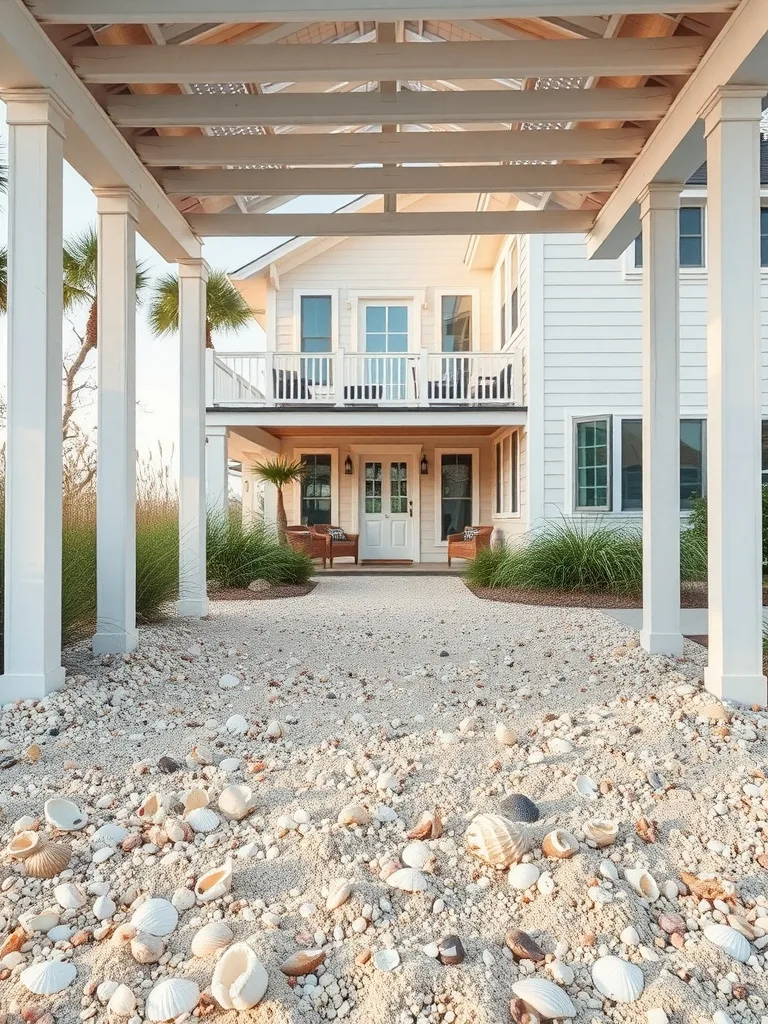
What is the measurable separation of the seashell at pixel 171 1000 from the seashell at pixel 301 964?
7.0 inches

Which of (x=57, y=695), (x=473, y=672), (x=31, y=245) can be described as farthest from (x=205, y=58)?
(x=473, y=672)

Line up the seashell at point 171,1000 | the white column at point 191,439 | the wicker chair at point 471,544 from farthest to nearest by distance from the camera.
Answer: the wicker chair at point 471,544 < the white column at point 191,439 < the seashell at point 171,1000

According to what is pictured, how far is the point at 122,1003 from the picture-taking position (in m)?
1.28

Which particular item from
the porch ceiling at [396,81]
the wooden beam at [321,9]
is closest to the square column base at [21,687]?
the porch ceiling at [396,81]

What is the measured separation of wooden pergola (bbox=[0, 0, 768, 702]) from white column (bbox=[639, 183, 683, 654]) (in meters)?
0.01

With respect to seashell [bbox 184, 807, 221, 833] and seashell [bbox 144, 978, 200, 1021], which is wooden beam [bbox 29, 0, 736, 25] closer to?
seashell [bbox 184, 807, 221, 833]

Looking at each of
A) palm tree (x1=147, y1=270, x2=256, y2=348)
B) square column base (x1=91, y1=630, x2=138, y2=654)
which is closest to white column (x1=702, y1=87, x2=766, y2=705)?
square column base (x1=91, y1=630, x2=138, y2=654)

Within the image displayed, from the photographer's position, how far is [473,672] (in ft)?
12.4

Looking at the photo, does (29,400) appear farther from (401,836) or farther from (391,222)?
(391,222)

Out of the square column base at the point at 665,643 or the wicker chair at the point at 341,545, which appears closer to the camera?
the square column base at the point at 665,643

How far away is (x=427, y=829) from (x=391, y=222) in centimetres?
435

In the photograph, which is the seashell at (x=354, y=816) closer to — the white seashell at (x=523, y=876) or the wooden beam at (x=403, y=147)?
the white seashell at (x=523, y=876)

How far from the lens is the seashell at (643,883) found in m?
1.64

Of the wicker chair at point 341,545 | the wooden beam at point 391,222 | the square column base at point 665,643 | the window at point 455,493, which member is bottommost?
the square column base at point 665,643
